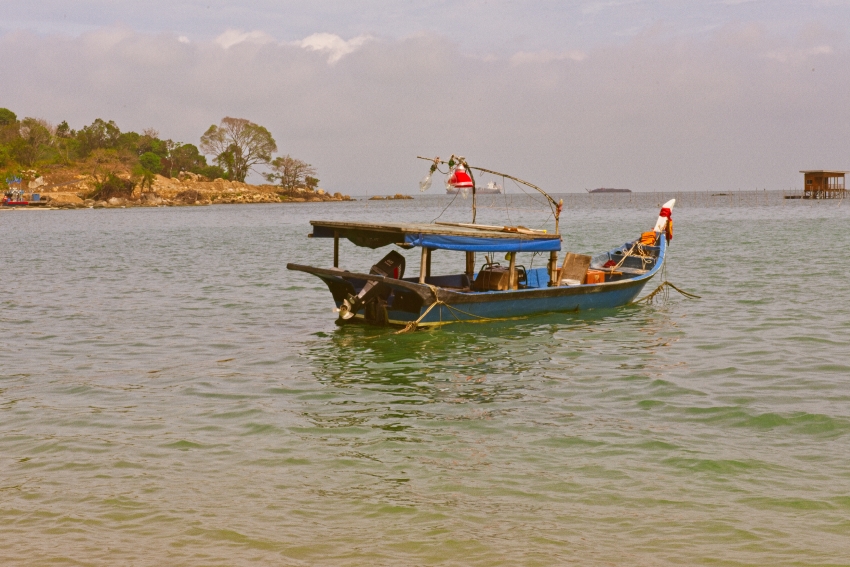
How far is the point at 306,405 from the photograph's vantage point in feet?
37.3

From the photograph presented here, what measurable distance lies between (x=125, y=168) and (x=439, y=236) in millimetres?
114863

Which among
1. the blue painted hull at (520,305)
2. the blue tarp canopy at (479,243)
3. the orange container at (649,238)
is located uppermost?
the orange container at (649,238)

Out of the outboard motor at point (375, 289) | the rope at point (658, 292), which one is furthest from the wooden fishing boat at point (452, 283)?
the rope at point (658, 292)

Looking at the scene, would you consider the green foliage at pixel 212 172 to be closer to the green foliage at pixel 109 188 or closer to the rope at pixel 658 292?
the green foliage at pixel 109 188

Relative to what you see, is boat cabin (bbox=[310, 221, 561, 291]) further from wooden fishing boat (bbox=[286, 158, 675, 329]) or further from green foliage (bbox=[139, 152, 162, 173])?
green foliage (bbox=[139, 152, 162, 173])

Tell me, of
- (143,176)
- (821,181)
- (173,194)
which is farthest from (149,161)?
(821,181)

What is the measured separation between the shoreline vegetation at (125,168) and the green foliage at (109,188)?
129 mm

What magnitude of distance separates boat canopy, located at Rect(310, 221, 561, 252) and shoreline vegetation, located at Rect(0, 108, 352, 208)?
101 m

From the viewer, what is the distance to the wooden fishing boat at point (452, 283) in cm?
1570

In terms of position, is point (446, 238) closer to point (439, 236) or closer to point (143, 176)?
point (439, 236)

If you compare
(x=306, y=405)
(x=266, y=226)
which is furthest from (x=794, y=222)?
(x=306, y=405)

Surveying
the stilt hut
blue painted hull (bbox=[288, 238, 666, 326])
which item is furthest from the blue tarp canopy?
the stilt hut

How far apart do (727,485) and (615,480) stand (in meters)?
1.07

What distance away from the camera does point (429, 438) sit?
9.86 m
